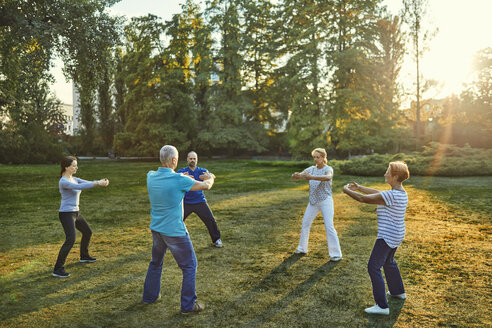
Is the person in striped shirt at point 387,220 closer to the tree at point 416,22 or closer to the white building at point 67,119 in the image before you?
the tree at point 416,22

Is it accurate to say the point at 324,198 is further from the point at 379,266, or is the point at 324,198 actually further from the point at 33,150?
the point at 33,150

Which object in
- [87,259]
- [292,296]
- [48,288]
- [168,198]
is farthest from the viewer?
[87,259]

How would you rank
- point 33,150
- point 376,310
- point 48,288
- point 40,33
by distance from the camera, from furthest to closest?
point 33,150 < point 40,33 < point 48,288 < point 376,310

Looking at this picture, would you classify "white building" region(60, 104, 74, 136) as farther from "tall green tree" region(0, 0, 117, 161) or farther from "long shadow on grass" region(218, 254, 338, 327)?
"long shadow on grass" region(218, 254, 338, 327)

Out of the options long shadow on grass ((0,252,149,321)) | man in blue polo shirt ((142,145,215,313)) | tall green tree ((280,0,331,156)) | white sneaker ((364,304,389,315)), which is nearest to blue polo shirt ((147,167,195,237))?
man in blue polo shirt ((142,145,215,313))

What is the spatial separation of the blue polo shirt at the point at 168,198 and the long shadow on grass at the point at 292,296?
1281mm

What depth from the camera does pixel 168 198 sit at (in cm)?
405

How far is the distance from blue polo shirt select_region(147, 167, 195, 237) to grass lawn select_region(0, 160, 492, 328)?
1036 mm

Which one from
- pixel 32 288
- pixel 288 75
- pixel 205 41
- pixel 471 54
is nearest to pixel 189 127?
pixel 205 41

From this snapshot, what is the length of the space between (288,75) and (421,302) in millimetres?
32965

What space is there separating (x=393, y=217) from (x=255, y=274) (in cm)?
243

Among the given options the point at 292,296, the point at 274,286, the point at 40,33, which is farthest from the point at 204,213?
the point at 40,33

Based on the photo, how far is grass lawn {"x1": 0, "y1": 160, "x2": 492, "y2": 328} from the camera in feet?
13.8

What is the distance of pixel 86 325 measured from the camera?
402 cm
